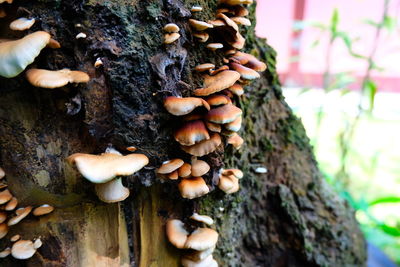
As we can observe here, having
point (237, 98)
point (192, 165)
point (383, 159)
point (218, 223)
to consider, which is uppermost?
point (237, 98)

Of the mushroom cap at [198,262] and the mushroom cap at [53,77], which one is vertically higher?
the mushroom cap at [53,77]

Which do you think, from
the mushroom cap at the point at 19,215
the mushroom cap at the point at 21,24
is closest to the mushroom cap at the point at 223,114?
the mushroom cap at the point at 21,24

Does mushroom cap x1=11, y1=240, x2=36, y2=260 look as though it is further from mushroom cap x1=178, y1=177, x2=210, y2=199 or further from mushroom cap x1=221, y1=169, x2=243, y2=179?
mushroom cap x1=221, y1=169, x2=243, y2=179

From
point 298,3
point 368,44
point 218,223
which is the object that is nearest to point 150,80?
point 218,223

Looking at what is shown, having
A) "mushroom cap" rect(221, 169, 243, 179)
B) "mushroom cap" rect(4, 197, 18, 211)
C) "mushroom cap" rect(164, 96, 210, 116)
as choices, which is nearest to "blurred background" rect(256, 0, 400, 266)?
"mushroom cap" rect(221, 169, 243, 179)

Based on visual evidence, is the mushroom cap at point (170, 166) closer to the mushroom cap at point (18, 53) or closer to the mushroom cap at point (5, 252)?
the mushroom cap at point (18, 53)

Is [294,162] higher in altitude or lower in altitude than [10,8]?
lower

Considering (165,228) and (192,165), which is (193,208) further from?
(192,165)
